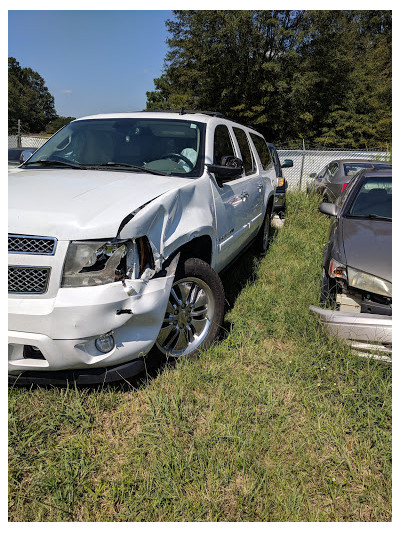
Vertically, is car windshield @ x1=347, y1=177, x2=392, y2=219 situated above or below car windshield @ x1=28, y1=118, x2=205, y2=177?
below

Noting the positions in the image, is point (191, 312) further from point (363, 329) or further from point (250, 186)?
point (250, 186)

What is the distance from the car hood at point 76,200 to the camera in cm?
219

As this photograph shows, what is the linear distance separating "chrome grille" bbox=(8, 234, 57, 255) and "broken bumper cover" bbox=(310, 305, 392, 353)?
78.9 inches

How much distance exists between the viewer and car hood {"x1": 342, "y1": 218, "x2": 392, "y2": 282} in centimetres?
306

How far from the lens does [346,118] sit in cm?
2680

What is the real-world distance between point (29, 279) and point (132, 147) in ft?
5.76

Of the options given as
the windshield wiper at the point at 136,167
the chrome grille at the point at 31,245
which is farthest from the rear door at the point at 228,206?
the chrome grille at the point at 31,245

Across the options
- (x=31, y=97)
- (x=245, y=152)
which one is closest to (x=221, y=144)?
(x=245, y=152)

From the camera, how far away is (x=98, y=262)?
2.26 meters

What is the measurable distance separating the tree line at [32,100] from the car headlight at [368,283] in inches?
2438

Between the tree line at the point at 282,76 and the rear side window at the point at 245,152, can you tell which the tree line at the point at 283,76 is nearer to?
the tree line at the point at 282,76

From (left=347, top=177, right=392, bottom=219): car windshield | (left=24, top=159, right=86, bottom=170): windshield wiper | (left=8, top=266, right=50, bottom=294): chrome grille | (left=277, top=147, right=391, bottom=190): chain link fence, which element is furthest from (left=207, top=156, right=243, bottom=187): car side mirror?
(left=277, top=147, right=391, bottom=190): chain link fence

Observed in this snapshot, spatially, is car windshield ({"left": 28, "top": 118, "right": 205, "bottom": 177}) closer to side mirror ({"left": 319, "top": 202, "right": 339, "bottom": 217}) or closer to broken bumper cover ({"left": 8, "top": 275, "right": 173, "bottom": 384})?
broken bumper cover ({"left": 8, "top": 275, "right": 173, "bottom": 384})
